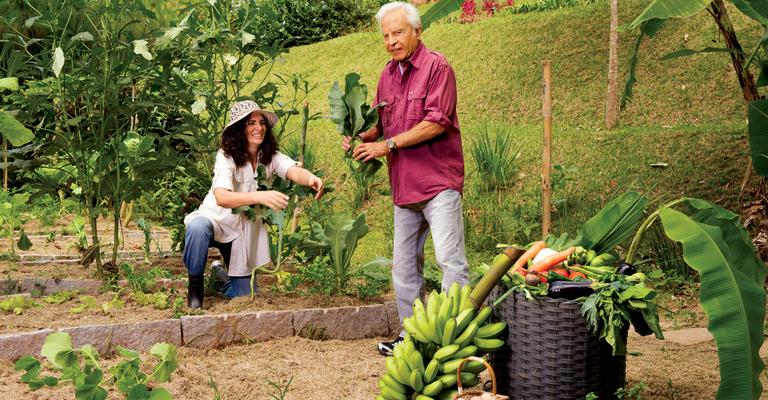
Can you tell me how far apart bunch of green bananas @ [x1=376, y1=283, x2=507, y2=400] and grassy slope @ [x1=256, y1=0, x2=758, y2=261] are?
11.8 ft

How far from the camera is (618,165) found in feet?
28.1

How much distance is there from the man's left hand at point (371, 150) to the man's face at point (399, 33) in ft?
1.53

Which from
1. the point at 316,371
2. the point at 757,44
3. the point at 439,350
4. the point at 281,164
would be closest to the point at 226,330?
the point at 316,371

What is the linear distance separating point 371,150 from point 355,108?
0.28m

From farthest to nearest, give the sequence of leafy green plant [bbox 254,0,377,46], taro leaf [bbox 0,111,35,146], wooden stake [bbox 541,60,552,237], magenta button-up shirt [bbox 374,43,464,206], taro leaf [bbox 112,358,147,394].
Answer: leafy green plant [bbox 254,0,377,46], wooden stake [bbox 541,60,552,237], magenta button-up shirt [bbox 374,43,464,206], taro leaf [bbox 0,111,35,146], taro leaf [bbox 112,358,147,394]

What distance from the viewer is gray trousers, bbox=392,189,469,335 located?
4.48 metres

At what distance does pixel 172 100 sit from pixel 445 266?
7.15 ft

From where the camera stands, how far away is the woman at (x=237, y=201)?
16.2ft

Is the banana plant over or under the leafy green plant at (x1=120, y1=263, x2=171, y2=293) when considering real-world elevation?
over

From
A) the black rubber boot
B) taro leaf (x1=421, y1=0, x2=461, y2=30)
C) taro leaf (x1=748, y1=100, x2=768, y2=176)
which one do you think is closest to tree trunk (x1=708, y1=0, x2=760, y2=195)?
taro leaf (x1=748, y1=100, x2=768, y2=176)

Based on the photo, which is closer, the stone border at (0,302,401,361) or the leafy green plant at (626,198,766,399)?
the leafy green plant at (626,198,766,399)

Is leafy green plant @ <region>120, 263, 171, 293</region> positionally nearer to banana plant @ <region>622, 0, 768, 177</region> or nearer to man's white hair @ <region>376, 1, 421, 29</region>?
man's white hair @ <region>376, 1, 421, 29</region>

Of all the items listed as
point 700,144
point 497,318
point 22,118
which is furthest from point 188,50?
point 700,144

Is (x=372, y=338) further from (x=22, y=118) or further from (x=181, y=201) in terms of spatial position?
(x=22, y=118)
